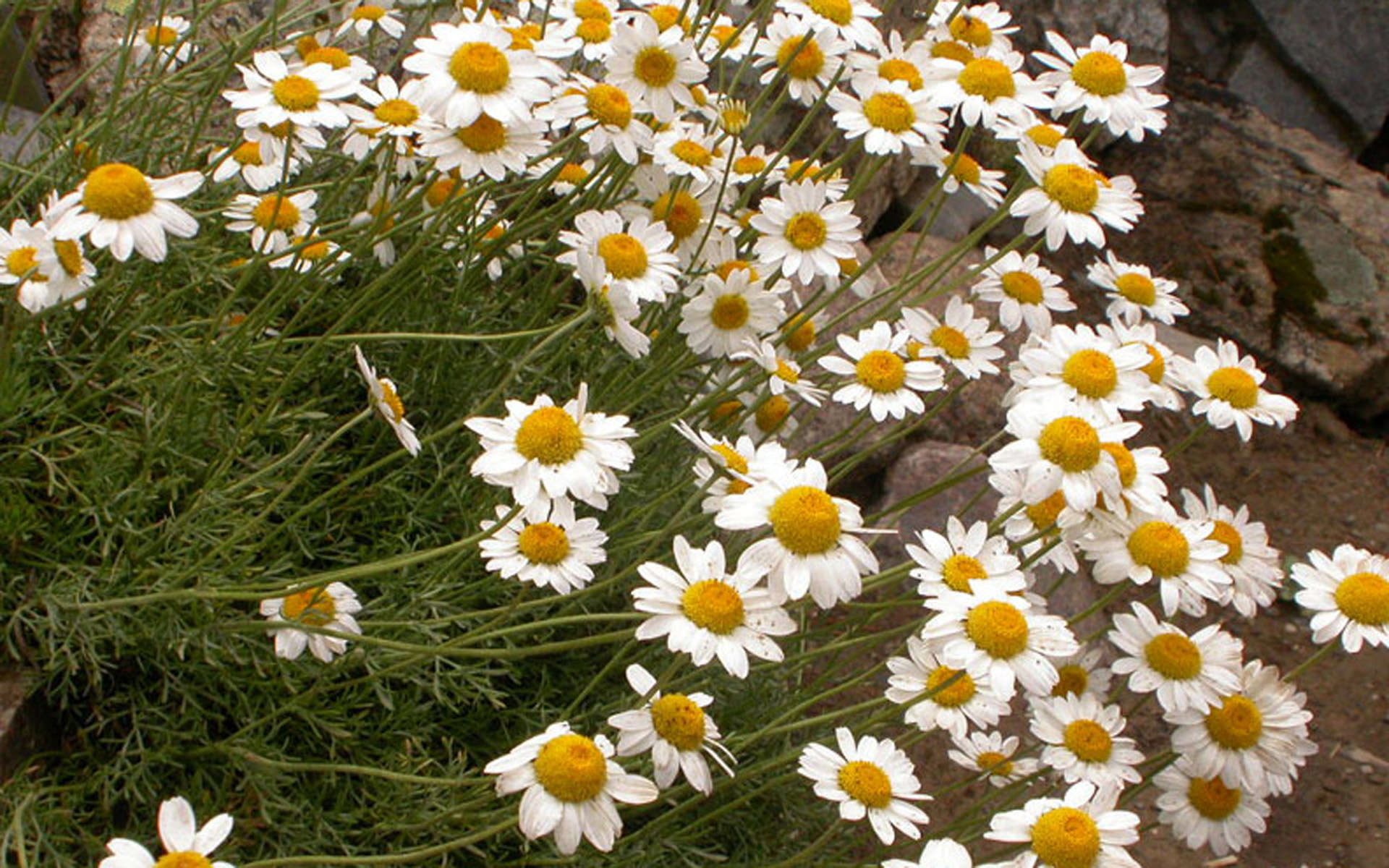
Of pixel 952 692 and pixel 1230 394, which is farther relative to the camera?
pixel 1230 394

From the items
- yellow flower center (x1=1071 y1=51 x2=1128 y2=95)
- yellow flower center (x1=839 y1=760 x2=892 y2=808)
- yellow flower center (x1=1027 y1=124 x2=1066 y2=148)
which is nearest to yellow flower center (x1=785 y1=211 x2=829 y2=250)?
yellow flower center (x1=1027 y1=124 x2=1066 y2=148)

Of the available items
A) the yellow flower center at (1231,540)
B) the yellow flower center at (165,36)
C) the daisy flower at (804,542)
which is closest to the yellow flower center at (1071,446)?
the daisy flower at (804,542)

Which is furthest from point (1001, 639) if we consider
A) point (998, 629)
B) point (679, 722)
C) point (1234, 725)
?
point (1234, 725)

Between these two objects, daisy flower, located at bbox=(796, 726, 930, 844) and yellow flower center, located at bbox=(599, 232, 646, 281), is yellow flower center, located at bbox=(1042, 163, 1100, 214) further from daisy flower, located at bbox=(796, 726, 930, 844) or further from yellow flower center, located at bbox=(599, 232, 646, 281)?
daisy flower, located at bbox=(796, 726, 930, 844)

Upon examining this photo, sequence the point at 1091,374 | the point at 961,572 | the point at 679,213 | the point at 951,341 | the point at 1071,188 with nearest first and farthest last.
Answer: the point at 961,572
the point at 1091,374
the point at 1071,188
the point at 679,213
the point at 951,341

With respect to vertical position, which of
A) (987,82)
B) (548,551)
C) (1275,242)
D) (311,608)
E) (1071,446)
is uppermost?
(987,82)

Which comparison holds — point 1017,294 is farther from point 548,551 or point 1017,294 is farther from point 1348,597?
point 548,551
